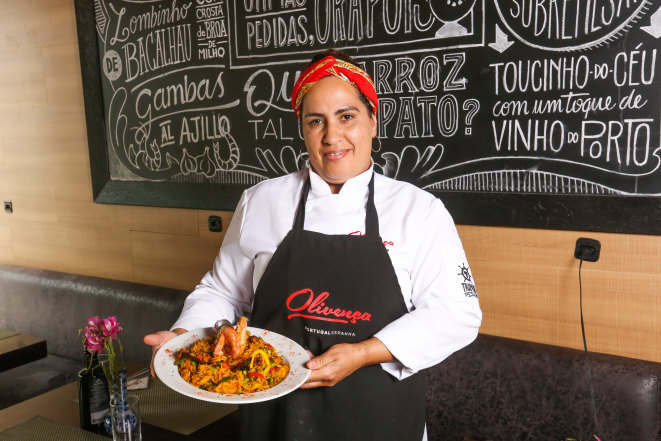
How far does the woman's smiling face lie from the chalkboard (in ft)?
2.26

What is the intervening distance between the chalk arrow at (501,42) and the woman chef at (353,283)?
2.30ft

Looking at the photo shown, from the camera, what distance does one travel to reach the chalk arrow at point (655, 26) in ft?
5.47

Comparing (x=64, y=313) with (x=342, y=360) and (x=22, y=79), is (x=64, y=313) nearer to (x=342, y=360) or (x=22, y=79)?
(x=22, y=79)

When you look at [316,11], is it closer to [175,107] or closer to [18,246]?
[175,107]

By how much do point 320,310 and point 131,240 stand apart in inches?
83.0

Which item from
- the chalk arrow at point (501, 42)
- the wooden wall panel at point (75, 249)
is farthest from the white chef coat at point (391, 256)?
the wooden wall panel at point (75, 249)

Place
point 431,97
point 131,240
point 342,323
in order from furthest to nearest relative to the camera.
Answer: point 131,240
point 431,97
point 342,323

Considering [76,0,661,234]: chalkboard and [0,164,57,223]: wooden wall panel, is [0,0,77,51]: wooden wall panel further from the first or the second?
[0,164,57,223]: wooden wall panel

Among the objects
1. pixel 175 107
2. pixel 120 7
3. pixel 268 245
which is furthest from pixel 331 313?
pixel 120 7

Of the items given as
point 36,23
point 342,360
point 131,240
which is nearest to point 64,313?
point 131,240

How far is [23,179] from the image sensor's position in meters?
3.55

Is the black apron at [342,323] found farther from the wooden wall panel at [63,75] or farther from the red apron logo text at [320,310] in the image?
the wooden wall panel at [63,75]

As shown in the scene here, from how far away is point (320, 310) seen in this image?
1384mm

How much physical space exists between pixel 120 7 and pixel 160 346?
7.66ft
